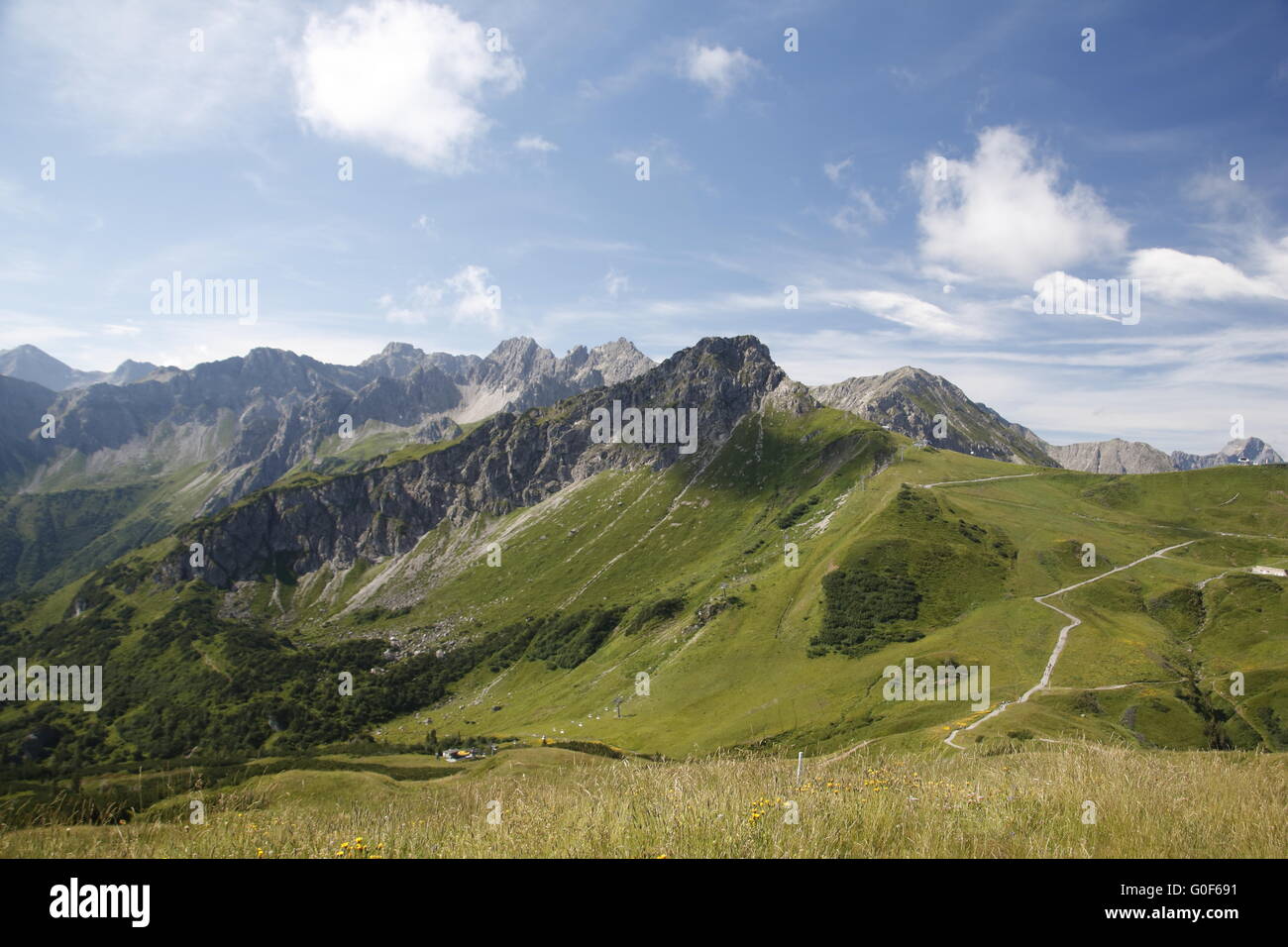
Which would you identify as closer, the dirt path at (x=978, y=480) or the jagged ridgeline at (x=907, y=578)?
the jagged ridgeline at (x=907, y=578)

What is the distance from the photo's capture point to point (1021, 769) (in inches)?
477

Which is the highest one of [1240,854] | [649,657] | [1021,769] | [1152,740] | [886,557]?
[1240,854]

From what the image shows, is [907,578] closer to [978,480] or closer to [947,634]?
[947,634]

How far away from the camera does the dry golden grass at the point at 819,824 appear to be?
20.9 ft

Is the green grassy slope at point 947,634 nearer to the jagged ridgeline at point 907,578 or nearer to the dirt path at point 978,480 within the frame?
the jagged ridgeline at point 907,578

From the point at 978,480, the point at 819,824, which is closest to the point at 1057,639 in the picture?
the point at 819,824

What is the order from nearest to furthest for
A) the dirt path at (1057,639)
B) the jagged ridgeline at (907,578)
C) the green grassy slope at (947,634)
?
1. the dirt path at (1057,639)
2. the green grassy slope at (947,634)
3. the jagged ridgeline at (907,578)

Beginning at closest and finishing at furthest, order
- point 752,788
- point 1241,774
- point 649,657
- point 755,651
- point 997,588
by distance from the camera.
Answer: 1. point 752,788
2. point 1241,774
3. point 997,588
4. point 755,651
5. point 649,657

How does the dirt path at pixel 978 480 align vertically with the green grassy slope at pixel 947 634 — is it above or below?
above

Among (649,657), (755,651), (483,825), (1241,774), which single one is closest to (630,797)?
(483,825)

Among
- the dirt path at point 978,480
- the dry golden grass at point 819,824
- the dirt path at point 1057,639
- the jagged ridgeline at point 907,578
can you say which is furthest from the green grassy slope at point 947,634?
the dry golden grass at point 819,824

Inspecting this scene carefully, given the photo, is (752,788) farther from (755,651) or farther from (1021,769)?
(755,651)
